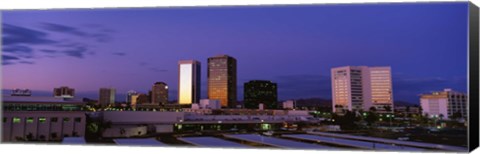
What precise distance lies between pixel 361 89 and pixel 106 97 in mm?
6086

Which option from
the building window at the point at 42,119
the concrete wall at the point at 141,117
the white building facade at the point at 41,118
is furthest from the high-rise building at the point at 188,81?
the building window at the point at 42,119

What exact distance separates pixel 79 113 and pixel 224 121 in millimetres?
3540

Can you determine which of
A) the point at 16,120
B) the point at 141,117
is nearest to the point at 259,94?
the point at 141,117

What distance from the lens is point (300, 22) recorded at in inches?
366

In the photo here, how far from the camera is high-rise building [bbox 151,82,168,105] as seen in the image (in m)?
11.0

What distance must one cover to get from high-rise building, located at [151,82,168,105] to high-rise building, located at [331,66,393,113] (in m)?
4.01

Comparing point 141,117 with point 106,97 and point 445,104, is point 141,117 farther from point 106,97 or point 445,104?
point 445,104

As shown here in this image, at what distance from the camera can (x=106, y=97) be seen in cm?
1119

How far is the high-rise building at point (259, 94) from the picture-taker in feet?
35.6

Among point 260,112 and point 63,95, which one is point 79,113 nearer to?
point 63,95

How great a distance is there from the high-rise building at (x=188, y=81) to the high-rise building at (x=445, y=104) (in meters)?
4.98

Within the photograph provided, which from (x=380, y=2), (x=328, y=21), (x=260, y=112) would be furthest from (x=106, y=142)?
(x=380, y=2)

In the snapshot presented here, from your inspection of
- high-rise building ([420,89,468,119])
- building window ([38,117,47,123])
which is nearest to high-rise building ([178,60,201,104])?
building window ([38,117,47,123])

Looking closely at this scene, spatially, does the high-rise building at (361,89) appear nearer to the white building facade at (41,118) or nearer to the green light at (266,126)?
the green light at (266,126)
